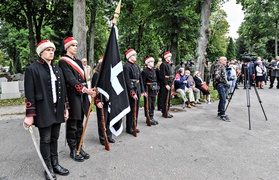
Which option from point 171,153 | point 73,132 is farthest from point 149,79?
point 73,132

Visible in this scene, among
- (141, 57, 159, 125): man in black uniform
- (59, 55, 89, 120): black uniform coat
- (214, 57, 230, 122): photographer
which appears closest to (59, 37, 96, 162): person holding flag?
(59, 55, 89, 120): black uniform coat

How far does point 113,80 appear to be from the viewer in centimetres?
432

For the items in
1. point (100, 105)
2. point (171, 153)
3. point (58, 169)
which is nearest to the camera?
point (58, 169)

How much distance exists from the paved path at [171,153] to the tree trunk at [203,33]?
5.04m

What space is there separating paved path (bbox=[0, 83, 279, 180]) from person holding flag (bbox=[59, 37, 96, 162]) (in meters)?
0.48

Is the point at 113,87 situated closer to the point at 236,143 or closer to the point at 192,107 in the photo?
the point at 236,143

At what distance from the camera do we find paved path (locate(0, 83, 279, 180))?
11.8 ft

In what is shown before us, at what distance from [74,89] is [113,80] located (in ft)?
2.60

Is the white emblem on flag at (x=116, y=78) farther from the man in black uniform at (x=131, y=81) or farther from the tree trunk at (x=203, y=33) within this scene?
the tree trunk at (x=203, y=33)

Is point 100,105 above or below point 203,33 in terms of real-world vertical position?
below

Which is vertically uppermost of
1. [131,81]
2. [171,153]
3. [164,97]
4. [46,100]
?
[131,81]

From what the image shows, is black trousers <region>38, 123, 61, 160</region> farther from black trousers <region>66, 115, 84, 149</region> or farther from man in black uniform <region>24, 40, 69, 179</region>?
black trousers <region>66, 115, 84, 149</region>

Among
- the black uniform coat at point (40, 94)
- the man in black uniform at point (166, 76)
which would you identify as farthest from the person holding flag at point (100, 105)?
the man in black uniform at point (166, 76)

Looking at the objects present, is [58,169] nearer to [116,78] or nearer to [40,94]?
[40,94]
